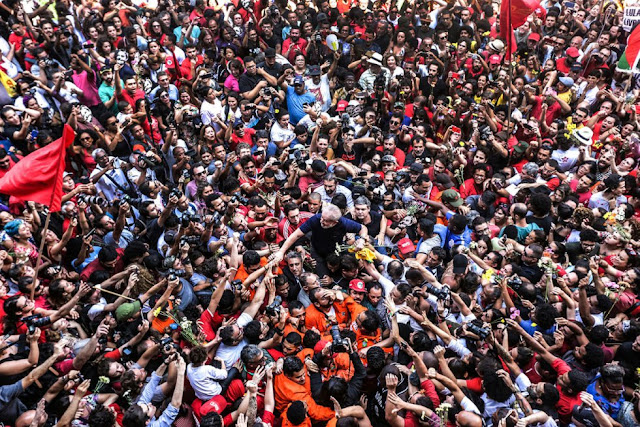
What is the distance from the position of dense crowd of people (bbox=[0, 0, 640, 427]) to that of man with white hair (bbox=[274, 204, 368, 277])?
0.03 m

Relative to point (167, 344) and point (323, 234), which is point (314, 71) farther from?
point (167, 344)

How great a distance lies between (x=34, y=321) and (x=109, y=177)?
2945mm

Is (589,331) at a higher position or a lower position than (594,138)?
lower

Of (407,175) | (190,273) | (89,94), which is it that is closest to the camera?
(190,273)

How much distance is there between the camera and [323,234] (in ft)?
21.0

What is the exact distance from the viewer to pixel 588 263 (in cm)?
631

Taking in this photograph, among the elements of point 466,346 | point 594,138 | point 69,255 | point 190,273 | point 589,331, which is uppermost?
point 594,138

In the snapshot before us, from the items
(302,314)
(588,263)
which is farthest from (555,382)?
(302,314)

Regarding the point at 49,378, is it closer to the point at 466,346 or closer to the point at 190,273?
the point at 190,273

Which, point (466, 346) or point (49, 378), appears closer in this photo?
point (49, 378)

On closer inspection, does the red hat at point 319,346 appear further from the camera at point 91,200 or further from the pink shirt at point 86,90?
the pink shirt at point 86,90

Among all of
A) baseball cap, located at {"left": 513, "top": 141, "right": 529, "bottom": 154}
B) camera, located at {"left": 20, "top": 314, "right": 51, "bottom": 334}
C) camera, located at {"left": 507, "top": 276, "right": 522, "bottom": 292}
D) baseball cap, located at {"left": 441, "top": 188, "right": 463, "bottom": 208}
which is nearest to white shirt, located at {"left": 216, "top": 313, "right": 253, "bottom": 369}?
camera, located at {"left": 20, "top": 314, "right": 51, "bottom": 334}

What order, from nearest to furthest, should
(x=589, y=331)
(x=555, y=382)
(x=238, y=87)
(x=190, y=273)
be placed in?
(x=555, y=382)
(x=589, y=331)
(x=190, y=273)
(x=238, y=87)

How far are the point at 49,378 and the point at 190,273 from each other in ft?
6.02
